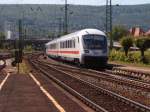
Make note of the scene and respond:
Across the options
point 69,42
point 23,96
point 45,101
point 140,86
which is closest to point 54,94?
point 23,96

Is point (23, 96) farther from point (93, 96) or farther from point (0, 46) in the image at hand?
point (0, 46)

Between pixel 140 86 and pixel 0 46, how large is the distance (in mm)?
146404

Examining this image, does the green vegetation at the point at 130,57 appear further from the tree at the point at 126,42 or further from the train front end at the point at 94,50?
the train front end at the point at 94,50

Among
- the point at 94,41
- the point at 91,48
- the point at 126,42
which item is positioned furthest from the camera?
the point at 126,42

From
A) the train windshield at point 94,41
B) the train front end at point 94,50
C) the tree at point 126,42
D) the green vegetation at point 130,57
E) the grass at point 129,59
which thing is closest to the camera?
the train front end at point 94,50

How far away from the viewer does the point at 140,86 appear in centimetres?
2306

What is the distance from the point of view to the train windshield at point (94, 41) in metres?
42.8

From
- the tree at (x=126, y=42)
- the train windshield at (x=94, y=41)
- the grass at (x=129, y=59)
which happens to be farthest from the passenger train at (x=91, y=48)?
the tree at (x=126, y=42)

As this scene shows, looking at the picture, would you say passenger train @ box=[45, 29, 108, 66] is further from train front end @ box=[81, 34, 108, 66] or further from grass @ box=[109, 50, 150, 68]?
grass @ box=[109, 50, 150, 68]

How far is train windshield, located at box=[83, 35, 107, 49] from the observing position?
4275 centimetres

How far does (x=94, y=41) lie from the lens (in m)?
43.0

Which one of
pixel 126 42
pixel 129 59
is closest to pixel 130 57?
pixel 129 59

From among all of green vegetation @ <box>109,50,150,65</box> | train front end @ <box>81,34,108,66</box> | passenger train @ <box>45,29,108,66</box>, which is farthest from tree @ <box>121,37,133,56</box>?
train front end @ <box>81,34,108,66</box>

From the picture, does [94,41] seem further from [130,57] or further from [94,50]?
[130,57]
